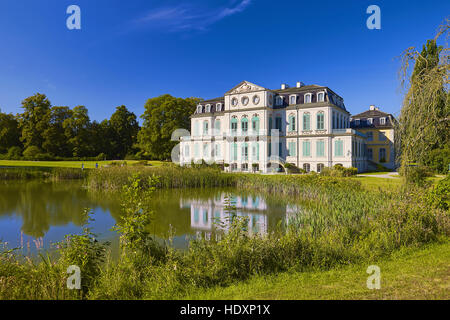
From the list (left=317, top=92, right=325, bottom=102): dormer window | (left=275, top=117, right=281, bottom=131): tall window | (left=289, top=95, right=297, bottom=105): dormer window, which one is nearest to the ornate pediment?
(left=289, top=95, right=297, bottom=105): dormer window

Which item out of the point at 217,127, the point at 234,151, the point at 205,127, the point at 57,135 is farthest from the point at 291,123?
the point at 57,135

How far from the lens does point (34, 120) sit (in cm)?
4178

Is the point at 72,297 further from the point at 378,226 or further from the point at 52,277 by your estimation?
the point at 378,226

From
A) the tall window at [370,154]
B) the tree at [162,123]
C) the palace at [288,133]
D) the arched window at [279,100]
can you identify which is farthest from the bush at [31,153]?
the tall window at [370,154]

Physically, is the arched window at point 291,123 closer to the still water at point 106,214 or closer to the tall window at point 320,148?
the tall window at point 320,148

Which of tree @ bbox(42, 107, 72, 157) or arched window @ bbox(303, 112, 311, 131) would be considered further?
tree @ bbox(42, 107, 72, 157)

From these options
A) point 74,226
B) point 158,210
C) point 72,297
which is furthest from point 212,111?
point 72,297

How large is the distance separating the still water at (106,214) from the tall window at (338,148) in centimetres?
1320

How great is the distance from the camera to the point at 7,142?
41.5 meters

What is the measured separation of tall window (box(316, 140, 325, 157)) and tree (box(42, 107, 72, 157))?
3479 cm

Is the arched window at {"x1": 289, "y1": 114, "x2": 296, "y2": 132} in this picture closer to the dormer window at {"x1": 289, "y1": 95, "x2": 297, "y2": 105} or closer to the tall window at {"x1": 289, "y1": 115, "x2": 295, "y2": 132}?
the tall window at {"x1": 289, "y1": 115, "x2": 295, "y2": 132}

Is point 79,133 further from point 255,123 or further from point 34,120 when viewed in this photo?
point 255,123

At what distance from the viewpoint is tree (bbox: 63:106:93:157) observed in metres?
41.8

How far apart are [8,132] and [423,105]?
49645 millimetres
